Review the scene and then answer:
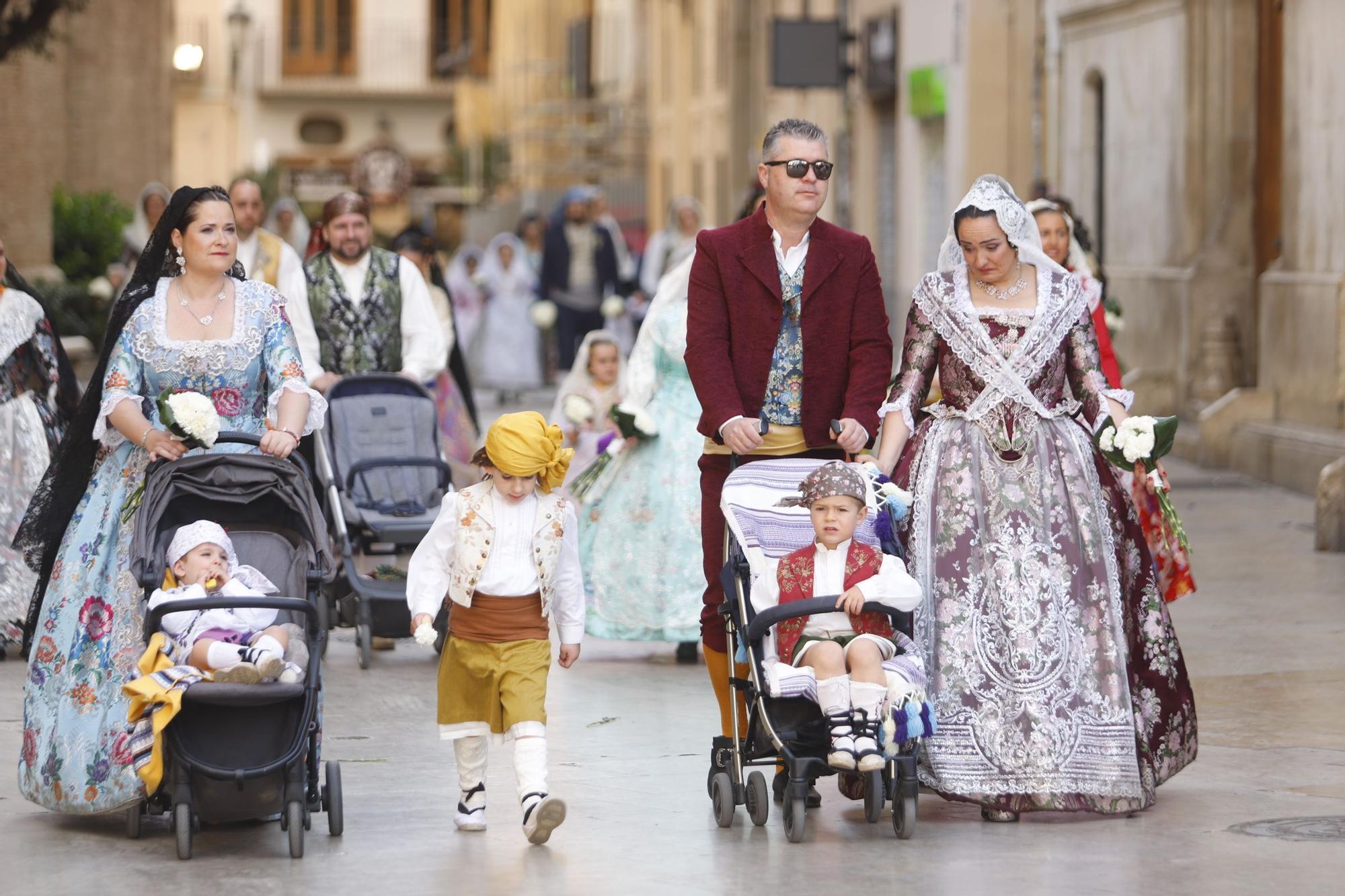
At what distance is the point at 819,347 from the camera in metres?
7.38

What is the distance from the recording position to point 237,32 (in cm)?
5988

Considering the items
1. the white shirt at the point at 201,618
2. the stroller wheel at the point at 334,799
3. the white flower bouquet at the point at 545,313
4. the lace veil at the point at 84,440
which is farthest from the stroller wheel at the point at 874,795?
the white flower bouquet at the point at 545,313

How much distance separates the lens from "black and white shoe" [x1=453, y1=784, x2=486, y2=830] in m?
7.10

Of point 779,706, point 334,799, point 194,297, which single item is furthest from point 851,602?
point 194,297

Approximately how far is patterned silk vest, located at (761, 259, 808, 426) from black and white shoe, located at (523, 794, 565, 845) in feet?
4.48

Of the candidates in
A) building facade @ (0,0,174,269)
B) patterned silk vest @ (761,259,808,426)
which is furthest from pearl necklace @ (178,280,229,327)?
building facade @ (0,0,174,269)

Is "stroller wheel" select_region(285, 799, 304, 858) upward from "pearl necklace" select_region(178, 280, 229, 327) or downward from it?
downward

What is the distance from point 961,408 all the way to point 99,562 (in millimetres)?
2631

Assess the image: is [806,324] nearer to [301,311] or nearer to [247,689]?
[247,689]

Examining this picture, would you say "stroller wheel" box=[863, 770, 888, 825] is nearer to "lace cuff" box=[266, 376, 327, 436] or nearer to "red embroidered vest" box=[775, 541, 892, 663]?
"red embroidered vest" box=[775, 541, 892, 663]

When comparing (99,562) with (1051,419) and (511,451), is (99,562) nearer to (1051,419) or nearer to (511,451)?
(511,451)

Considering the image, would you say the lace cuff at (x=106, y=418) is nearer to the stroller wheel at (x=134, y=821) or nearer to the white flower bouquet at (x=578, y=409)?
the stroller wheel at (x=134, y=821)

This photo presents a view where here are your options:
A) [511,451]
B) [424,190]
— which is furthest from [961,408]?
[424,190]

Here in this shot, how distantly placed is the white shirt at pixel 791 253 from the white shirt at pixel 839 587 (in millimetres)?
918
